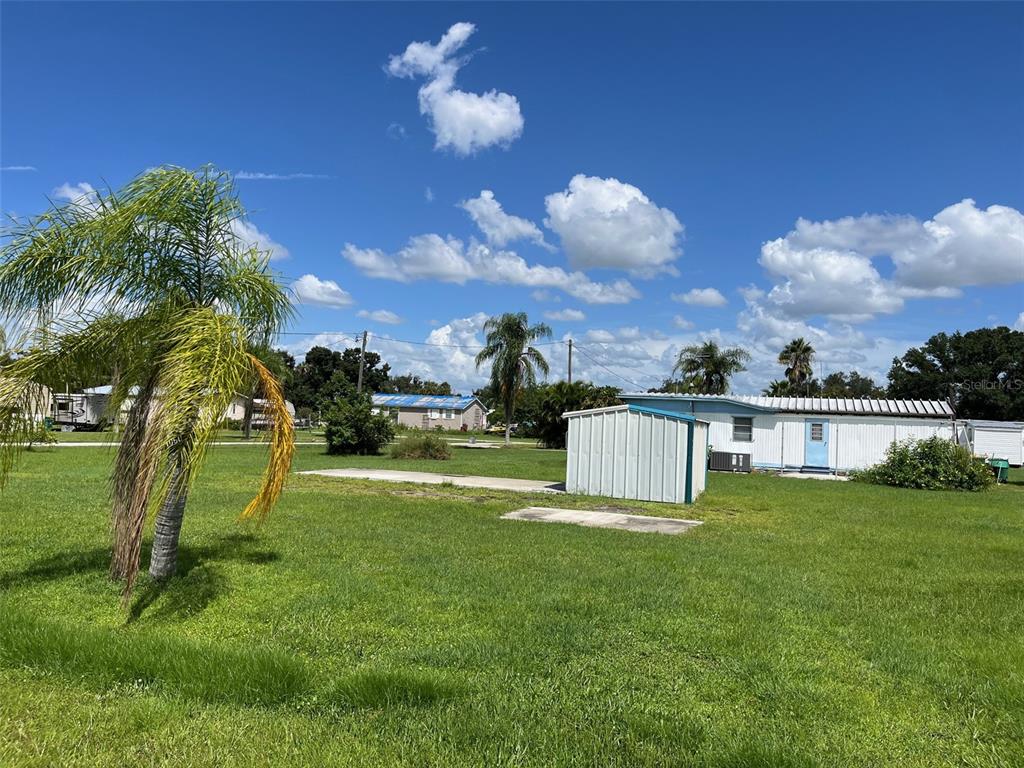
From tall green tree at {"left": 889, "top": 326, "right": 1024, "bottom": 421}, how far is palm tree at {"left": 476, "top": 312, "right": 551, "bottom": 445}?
39303 millimetres

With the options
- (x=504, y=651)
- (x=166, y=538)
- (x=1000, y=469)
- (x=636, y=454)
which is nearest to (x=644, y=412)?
(x=636, y=454)

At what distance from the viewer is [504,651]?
464 cm

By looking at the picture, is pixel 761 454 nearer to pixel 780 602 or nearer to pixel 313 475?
pixel 313 475

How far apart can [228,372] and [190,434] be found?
53 centimetres

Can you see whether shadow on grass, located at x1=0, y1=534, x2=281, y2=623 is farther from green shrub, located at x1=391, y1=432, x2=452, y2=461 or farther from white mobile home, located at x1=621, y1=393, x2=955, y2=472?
white mobile home, located at x1=621, y1=393, x2=955, y2=472

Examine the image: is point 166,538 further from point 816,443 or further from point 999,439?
point 999,439

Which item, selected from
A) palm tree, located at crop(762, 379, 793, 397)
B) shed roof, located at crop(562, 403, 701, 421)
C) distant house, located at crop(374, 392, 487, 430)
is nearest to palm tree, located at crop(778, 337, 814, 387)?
palm tree, located at crop(762, 379, 793, 397)

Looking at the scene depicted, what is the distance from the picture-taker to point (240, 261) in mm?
6402

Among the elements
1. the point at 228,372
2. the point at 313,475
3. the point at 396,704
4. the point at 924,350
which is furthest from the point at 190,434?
the point at 924,350

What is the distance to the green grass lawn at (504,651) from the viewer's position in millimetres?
3439

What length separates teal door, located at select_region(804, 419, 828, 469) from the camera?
25469 millimetres

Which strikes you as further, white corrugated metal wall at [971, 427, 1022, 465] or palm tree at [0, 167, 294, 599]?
white corrugated metal wall at [971, 427, 1022, 465]

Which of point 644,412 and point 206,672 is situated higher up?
point 644,412

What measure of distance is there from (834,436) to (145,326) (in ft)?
80.9
